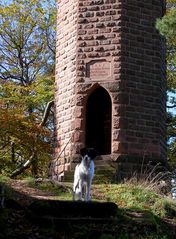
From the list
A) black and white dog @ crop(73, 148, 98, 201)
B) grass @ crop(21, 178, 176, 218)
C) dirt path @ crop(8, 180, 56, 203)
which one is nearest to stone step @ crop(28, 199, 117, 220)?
black and white dog @ crop(73, 148, 98, 201)

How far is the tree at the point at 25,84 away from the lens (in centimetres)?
1859

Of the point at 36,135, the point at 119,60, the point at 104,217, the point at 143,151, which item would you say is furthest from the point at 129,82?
the point at 104,217

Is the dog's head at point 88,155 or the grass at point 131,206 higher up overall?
the dog's head at point 88,155

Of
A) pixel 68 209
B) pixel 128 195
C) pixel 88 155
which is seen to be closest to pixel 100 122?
pixel 128 195

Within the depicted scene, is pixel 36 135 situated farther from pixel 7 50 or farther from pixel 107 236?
pixel 107 236

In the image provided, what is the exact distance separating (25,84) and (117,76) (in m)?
9.63

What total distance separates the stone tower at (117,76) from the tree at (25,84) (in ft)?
9.69

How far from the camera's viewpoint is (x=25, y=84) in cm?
2377

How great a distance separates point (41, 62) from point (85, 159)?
1566cm

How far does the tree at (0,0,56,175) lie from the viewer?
1859 centimetres

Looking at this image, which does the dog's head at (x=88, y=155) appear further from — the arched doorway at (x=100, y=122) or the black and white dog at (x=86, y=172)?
the arched doorway at (x=100, y=122)

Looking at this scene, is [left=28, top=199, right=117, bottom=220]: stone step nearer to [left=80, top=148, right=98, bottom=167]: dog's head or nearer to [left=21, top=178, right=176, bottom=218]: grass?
[left=80, top=148, right=98, bottom=167]: dog's head

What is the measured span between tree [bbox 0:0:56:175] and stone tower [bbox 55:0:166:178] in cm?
295

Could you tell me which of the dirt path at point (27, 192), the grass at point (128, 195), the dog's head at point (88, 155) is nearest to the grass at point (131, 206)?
the grass at point (128, 195)
